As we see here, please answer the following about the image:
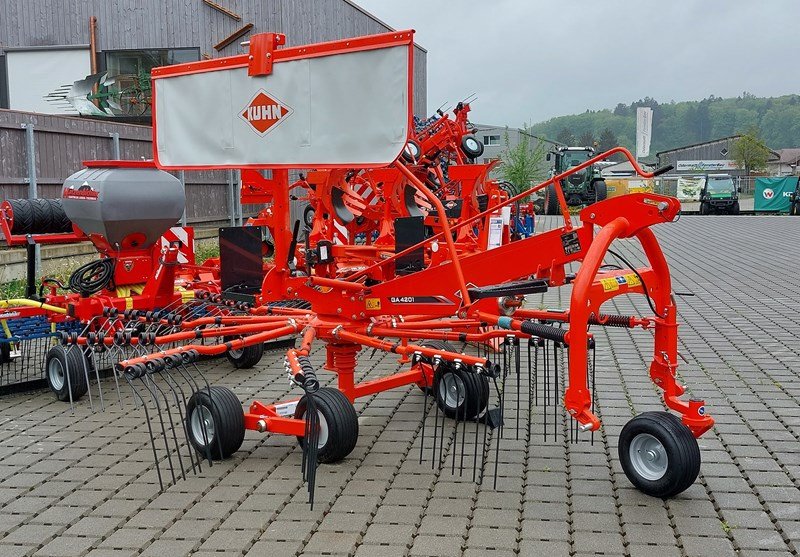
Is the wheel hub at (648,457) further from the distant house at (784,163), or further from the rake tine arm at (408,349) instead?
the distant house at (784,163)

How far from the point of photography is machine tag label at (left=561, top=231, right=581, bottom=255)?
16.0ft

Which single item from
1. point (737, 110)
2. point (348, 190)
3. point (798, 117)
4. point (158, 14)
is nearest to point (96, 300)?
point (348, 190)

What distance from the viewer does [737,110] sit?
149 m

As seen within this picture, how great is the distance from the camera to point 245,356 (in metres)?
7.93

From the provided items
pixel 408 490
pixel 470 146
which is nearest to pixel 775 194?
pixel 470 146

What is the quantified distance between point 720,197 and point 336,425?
108ft

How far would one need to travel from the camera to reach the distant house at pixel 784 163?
7432 cm

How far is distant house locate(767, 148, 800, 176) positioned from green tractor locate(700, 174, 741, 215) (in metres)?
37.1

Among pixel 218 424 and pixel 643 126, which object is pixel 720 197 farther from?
pixel 218 424

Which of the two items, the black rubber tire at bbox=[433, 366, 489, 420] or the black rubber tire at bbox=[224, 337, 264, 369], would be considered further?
the black rubber tire at bbox=[224, 337, 264, 369]

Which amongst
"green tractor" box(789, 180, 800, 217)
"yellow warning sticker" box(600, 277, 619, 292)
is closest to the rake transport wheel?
"yellow warning sticker" box(600, 277, 619, 292)

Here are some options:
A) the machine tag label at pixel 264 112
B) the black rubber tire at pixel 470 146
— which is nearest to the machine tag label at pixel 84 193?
the machine tag label at pixel 264 112

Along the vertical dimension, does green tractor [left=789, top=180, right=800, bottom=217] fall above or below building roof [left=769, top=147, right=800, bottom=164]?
below

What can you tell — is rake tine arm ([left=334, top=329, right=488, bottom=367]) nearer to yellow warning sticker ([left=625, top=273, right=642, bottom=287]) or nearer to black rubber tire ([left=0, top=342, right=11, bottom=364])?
yellow warning sticker ([left=625, top=273, right=642, bottom=287])
